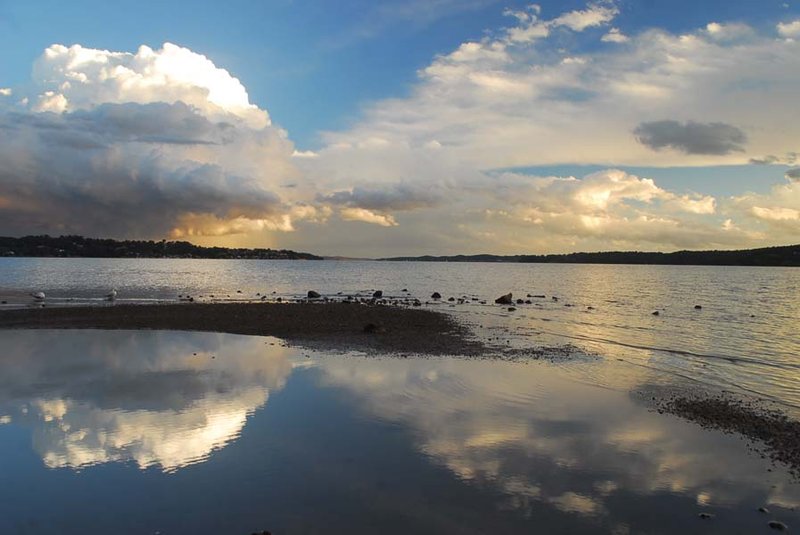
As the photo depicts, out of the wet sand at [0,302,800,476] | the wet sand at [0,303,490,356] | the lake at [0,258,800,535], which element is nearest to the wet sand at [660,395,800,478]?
the wet sand at [0,302,800,476]

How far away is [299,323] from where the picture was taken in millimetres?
34000

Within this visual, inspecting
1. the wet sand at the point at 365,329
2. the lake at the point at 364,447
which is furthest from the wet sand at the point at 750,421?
the lake at the point at 364,447

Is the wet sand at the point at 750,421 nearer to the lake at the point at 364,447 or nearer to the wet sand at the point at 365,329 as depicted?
the wet sand at the point at 365,329

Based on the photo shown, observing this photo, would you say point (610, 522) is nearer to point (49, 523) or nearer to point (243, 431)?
point (243, 431)

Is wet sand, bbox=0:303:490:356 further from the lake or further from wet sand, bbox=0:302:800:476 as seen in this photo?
the lake

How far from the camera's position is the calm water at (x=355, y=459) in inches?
337

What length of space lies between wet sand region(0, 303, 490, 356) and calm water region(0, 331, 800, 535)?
300 inches

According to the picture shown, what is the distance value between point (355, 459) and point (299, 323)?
934 inches

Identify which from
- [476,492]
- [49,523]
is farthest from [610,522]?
[49,523]

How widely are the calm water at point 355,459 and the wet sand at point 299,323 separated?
7.63 metres

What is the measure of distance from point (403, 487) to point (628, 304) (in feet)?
181

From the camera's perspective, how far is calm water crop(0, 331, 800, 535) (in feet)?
28.1

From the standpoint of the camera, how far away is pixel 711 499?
9.62 meters

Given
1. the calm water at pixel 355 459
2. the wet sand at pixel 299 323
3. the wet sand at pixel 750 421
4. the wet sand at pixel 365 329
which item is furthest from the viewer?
the wet sand at pixel 299 323
